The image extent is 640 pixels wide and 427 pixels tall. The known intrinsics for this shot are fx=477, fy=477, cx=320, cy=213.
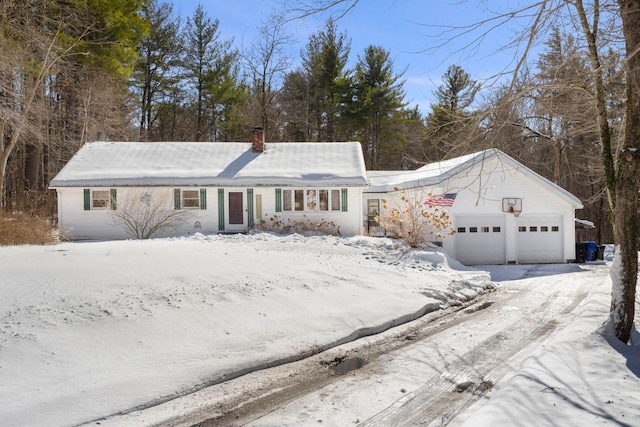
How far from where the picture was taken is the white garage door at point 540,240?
20.7 metres

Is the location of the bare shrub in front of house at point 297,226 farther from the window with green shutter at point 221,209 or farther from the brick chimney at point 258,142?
the brick chimney at point 258,142

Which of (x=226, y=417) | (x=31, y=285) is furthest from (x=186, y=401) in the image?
(x=31, y=285)

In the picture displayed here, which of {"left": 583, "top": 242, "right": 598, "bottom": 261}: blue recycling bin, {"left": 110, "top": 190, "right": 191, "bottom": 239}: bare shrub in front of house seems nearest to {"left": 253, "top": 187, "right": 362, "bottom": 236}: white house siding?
{"left": 110, "top": 190, "right": 191, "bottom": 239}: bare shrub in front of house

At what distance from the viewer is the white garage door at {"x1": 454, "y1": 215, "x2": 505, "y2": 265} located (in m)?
20.1

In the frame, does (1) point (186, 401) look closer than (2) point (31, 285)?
Yes

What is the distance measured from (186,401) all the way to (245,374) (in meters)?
0.99

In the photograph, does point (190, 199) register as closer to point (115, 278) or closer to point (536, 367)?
point (115, 278)

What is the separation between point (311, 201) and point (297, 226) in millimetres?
1398

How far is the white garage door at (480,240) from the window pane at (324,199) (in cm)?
568

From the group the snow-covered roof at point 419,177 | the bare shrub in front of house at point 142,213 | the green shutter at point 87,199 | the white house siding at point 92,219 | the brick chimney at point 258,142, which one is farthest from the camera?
the brick chimney at point 258,142

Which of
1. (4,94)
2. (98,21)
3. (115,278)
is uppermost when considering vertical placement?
(98,21)

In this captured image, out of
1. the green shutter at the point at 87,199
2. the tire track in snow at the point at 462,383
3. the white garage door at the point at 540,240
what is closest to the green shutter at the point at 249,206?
the green shutter at the point at 87,199

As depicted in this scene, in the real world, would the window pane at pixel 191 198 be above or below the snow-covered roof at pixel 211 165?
below

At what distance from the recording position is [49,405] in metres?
4.16
